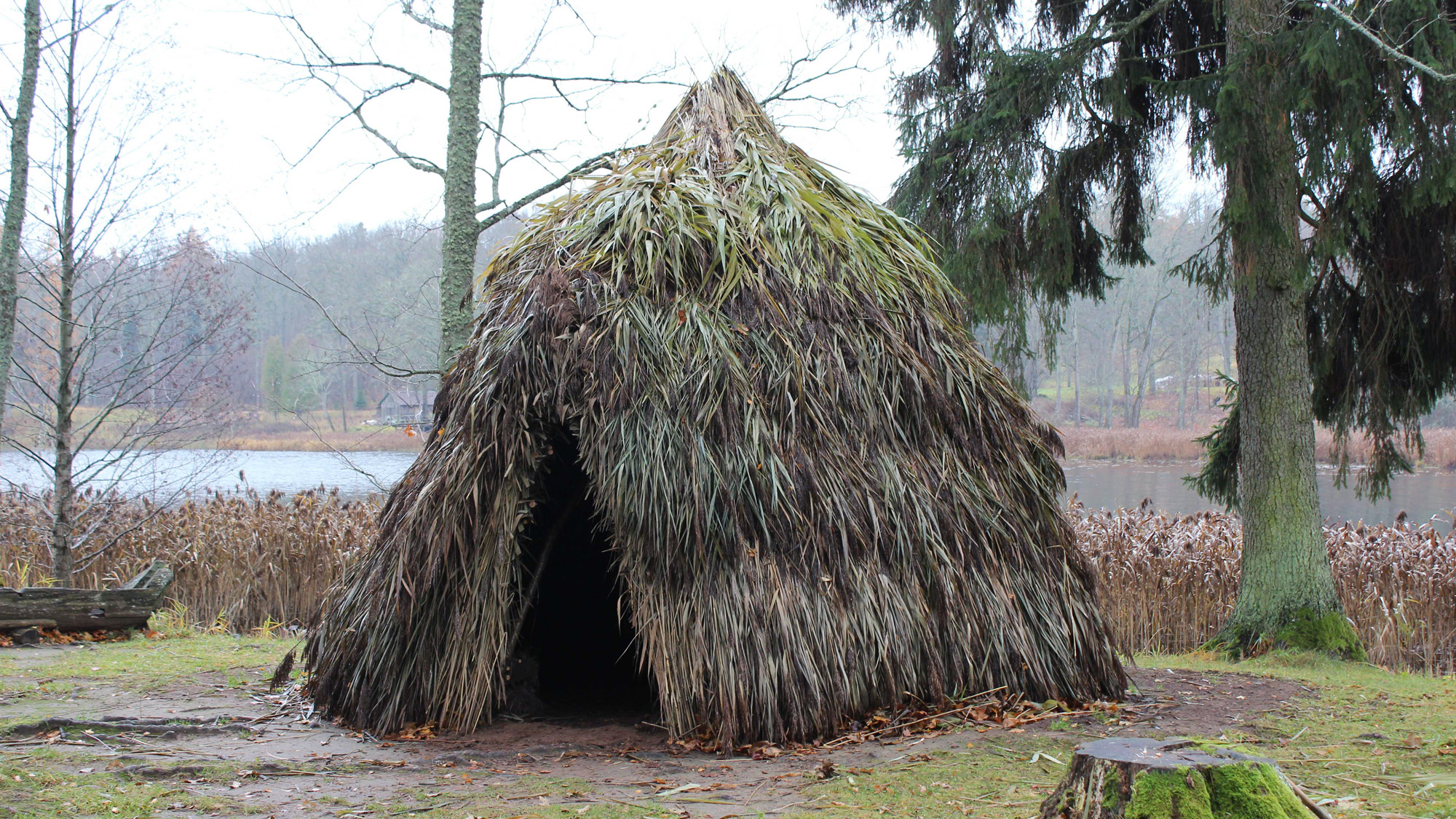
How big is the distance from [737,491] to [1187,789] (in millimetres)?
2560

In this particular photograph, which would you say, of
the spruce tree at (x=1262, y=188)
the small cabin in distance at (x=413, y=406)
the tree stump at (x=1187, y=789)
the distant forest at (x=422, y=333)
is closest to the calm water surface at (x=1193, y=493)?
the distant forest at (x=422, y=333)

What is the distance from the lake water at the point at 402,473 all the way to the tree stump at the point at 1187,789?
31.7 feet

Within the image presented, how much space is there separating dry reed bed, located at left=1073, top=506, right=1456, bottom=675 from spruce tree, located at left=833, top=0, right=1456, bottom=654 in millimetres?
657

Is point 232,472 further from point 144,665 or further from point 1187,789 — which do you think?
point 1187,789

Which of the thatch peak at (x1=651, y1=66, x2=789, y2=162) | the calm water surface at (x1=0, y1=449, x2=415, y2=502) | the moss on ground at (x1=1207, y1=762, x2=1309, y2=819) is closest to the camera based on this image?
the moss on ground at (x1=1207, y1=762, x2=1309, y2=819)

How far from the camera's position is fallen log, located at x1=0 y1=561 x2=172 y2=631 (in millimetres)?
7965

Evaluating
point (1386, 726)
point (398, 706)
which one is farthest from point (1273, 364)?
point (398, 706)

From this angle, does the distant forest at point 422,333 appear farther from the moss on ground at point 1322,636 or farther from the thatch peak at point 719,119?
the moss on ground at point 1322,636

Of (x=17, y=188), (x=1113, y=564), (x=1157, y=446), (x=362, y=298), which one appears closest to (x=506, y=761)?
(x=17, y=188)

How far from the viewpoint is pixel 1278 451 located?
7.59 meters

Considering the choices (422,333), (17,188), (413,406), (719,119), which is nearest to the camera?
(719,119)

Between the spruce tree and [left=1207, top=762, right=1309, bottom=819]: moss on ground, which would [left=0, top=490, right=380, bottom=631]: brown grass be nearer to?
the spruce tree

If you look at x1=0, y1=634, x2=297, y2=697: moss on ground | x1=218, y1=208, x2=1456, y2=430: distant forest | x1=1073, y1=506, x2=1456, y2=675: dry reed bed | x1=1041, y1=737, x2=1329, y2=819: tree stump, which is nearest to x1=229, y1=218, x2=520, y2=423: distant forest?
x1=218, y1=208, x2=1456, y2=430: distant forest

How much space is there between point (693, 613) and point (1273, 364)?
5.57m
